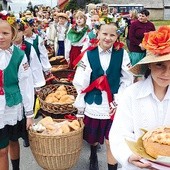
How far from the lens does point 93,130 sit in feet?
13.1

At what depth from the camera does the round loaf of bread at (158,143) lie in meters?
1.96

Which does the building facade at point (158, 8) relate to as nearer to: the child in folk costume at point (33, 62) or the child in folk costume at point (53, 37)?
the child in folk costume at point (53, 37)

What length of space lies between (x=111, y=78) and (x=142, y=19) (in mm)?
4550

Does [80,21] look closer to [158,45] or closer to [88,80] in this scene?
[88,80]

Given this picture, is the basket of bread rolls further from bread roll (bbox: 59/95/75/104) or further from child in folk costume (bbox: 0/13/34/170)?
child in folk costume (bbox: 0/13/34/170)

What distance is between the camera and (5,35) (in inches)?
127

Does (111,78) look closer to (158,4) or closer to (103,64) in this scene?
(103,64)

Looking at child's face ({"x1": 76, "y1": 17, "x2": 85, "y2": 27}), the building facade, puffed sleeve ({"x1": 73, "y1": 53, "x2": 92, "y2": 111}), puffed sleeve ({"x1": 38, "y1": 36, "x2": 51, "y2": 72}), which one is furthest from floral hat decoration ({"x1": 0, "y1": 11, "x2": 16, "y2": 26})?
the building facade

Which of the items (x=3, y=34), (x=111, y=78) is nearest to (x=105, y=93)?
(x=111, y=78)

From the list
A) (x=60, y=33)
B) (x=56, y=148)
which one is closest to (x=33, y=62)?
(x=56, y=148)

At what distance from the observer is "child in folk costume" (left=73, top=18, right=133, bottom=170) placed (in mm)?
3816

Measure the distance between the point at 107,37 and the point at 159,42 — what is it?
5.80 ft

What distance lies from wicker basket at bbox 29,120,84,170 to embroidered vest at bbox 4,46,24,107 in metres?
0.42

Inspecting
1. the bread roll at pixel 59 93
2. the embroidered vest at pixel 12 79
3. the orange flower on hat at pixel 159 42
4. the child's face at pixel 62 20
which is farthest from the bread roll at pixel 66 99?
A: the child's face at pixel 62 20
